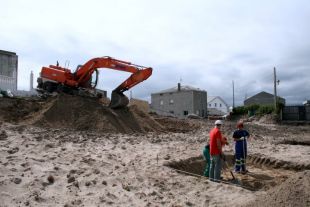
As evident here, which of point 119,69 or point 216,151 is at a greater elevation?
point 119,69

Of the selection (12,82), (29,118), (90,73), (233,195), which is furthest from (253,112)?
(233,195)

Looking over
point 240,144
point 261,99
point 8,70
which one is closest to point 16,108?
point 240,144

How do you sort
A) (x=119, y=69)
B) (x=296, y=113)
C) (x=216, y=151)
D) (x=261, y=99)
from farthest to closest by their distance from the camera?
1. (x=261, y=99)
2. (x=296, y=113)
3. (x=119, y=69)
4. (x=216, y=151)

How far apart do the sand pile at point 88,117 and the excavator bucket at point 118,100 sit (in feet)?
0.84

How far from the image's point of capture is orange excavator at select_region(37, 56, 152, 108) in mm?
18344

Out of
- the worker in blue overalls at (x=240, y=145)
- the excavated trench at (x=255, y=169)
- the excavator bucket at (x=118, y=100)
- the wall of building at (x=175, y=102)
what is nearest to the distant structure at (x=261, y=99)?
the wall of building at (x=175, y=102)

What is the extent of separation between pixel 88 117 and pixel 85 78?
9.00 ft

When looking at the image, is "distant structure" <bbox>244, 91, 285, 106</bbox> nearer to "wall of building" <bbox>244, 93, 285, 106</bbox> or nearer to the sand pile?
"wall of building" <bbox>244, 93, 285, 106</bbox>

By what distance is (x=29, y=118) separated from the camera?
16.2 meters

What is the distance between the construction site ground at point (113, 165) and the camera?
7.57 meters

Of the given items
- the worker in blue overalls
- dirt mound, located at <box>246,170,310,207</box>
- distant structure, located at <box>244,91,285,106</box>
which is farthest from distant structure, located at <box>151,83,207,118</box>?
dirt mound, located at <box>246,170,310,207</box>

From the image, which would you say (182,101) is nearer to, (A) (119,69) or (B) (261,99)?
(B) (261,99)

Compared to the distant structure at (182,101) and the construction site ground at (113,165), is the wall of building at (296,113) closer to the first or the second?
the construction site ground at (113,165)

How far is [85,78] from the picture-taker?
745 inches
